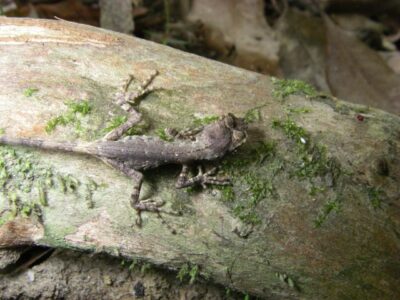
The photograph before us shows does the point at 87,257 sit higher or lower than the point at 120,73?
lower

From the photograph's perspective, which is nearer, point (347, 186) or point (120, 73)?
point (347, 186)

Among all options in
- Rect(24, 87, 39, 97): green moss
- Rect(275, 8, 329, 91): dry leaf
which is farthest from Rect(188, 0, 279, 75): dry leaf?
Rect(24, 87, 39, 97): green moss

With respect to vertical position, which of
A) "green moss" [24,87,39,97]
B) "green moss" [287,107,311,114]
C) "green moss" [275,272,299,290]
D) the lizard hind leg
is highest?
"green moss" [287,107,311,114]

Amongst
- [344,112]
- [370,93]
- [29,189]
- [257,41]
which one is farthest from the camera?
[257,41]

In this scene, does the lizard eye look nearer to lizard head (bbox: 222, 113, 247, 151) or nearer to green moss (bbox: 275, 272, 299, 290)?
lizard head (bbox: 222, 113, 247, 151)

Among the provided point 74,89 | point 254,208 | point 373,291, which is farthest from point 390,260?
point 74,89

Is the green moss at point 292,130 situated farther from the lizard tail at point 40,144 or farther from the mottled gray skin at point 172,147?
the lizard tail at point 40,144

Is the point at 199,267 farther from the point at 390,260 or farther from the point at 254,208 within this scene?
the point at 390,260

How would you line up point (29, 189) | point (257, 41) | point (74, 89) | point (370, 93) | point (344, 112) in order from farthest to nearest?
point (257, 41)
point (370, 93)
point (344, 112)
point (74, 89)
point (29, 189)
